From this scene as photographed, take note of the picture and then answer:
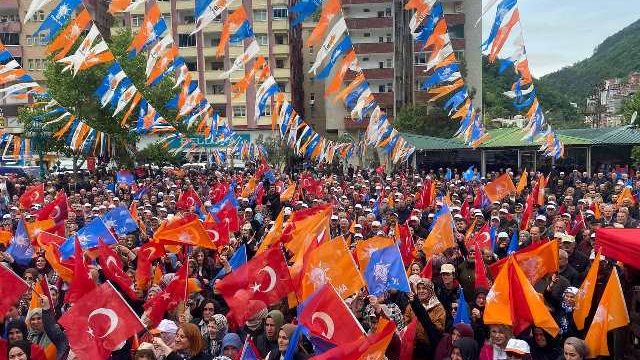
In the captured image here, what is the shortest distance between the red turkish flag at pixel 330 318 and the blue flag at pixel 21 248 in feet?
19.3

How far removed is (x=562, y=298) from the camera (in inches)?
262

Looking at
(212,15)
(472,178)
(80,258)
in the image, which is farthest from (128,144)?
(80,258)

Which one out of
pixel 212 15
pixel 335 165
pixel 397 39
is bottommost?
pixel 335 165

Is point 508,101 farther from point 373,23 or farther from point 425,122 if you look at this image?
point 425,122

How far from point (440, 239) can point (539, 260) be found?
198 cm

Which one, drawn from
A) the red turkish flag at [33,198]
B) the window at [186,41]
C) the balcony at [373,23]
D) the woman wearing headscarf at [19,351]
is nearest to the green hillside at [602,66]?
the balcony at [373,23]

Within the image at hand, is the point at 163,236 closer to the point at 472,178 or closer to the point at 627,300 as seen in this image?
the point at 627,300

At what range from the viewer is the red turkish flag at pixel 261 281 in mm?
6973

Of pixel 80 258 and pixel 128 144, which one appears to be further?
pixel 128 144

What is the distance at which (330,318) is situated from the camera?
5.56 m

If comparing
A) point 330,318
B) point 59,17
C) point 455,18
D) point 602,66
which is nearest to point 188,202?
point 59,17

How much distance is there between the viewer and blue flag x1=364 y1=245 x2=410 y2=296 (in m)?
7.13

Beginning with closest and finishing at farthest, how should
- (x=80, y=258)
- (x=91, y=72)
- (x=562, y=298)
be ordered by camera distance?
(x=562, y=298) < (x=80, y=258) < (x=91, y=72)

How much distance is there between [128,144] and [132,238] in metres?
26.8
